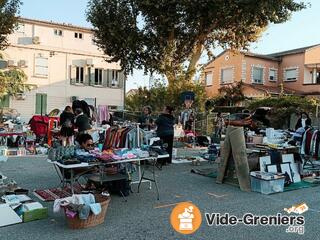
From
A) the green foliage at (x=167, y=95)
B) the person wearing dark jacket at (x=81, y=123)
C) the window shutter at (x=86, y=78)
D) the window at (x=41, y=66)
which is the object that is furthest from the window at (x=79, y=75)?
the person wearing dark jacket at (x=81, y=123)

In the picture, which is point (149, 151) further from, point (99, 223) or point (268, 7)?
point (268, 7)

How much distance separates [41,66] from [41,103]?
8.93 feet

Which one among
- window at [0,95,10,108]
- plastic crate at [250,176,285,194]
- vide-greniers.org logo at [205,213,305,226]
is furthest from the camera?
window at [0,95,10,108]

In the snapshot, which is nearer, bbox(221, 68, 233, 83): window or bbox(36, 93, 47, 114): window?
bbox(36, 93, 47, 114): window

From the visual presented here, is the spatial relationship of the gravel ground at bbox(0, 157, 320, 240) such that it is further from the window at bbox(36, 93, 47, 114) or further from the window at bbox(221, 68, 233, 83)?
the window at bbox(221, 68, 233, 83)

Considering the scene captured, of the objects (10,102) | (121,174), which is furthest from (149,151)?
(10,102)

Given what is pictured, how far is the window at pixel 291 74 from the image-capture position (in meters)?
33.8

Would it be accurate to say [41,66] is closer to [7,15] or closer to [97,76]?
[97,76]

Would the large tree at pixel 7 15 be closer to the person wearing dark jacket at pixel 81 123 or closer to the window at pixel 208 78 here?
the person wearing dark jacket at pixel 81 123

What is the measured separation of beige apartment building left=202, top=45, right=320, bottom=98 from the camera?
32.5 meters

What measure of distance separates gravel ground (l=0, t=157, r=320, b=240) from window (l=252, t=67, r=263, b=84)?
2682 centimetres

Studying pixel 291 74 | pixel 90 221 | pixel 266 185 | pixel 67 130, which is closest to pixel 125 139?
pixel 90 221

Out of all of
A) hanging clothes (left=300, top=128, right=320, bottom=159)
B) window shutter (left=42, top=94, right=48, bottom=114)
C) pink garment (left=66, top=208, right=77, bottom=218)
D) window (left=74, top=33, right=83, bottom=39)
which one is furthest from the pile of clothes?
window (left=74, top=33, right=83, bottom=39)

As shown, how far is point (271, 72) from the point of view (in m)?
35.1
